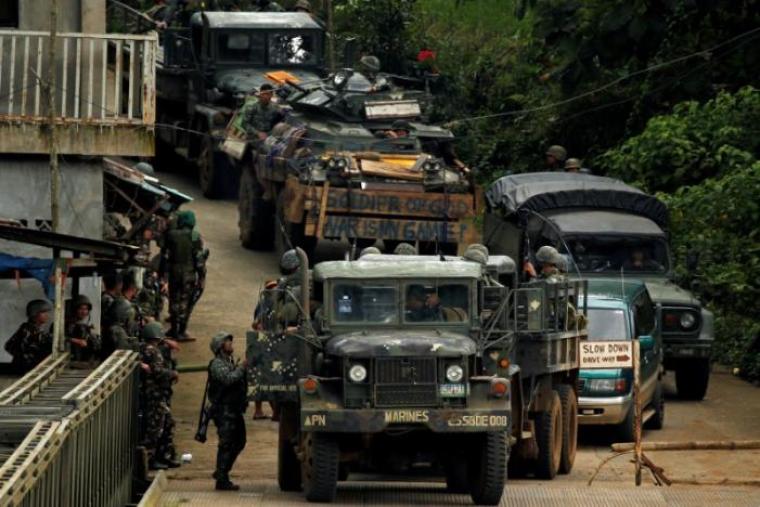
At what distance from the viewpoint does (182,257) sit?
81.2ft

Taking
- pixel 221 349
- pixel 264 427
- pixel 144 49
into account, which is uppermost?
pixel 144 49

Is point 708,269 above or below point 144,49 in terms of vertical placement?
below

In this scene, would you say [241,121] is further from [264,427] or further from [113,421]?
[113,421]

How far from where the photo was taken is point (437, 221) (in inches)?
1017

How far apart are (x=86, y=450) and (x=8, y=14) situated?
8186mm

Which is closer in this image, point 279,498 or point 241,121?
point 279,498

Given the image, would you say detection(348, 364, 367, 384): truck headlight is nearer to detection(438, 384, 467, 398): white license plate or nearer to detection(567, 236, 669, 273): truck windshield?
detection(438, 384, 467, 398): white license plate

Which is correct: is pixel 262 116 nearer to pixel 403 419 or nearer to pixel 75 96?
pixel 75 96

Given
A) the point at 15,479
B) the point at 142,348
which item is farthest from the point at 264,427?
the point at 15,479

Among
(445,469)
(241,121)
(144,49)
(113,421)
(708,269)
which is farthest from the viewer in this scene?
(241,121)

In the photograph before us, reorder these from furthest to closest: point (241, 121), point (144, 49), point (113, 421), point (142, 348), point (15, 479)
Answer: point (241, 121) < point (144, 49) < point (142, 348) < point (113, 421) < point (15, 479)

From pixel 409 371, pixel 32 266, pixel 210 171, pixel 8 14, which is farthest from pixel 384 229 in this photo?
pixel 409 371

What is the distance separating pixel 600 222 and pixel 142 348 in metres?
7.76

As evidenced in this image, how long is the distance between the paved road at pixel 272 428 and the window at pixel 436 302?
1.46 m
